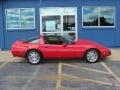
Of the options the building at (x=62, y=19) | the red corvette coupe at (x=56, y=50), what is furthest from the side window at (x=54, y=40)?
the building at (x=62, y=19)

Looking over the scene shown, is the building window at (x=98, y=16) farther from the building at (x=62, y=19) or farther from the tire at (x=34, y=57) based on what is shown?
the tire at (x=34, y=57)

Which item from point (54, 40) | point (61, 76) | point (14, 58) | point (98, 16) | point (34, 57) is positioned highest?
point (98, 16)

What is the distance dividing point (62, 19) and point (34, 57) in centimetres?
548

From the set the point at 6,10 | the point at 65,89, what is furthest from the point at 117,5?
the point at 65,89

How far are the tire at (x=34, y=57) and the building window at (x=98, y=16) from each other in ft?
18.8

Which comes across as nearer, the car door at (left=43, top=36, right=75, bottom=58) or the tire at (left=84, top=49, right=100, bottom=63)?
the car door at (left=43, top=36, right=75, bottom=58)

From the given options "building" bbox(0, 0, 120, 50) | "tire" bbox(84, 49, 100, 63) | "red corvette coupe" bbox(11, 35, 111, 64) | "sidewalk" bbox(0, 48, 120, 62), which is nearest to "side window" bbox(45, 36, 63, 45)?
"red corvette coupe" bbox(11, 35, 111, 64)

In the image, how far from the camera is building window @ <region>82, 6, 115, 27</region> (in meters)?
21.2

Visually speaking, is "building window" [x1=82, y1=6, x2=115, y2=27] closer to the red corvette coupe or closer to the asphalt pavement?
the asphalt pavement

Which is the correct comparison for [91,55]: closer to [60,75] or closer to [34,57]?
[34,57]

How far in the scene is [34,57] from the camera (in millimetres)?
16328

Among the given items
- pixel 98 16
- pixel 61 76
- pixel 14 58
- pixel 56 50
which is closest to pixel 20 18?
pixel 14 58

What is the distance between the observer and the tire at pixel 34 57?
16.3 metres

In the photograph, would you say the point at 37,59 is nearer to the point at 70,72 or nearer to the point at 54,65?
the point at 54,65
